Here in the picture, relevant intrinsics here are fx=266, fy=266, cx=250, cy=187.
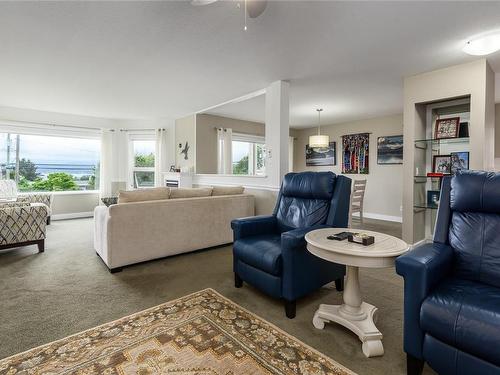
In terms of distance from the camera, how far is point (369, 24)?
233cm

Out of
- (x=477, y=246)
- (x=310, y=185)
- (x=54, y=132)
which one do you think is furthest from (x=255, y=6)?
(x=54, y=132)

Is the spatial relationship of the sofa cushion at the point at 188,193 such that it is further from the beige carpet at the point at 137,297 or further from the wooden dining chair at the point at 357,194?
the wooden dining chair at the point at 357,194

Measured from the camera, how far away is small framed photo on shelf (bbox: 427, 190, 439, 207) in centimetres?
354

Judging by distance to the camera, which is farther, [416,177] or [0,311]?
[416,177]

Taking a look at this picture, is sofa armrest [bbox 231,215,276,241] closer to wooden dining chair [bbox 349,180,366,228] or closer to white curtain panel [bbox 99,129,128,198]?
wooden dining chair [bbox 349,180,366,228]

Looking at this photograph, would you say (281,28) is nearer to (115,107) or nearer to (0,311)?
(0,311)

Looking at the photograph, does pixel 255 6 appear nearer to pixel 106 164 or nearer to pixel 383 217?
pixel 383 217

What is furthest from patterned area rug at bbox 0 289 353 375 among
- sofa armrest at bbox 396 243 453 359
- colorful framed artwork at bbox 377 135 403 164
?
colorful framed artwork at bbox 377 135 403 164

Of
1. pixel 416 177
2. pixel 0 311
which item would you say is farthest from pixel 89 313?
pixel 416 177

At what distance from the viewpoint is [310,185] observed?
2514 millimetres

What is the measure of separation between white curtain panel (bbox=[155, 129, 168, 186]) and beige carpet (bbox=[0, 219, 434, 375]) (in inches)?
129

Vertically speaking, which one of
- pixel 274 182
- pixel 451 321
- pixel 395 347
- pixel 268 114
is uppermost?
pixel 268 114

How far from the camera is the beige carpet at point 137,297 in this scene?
5.49ft

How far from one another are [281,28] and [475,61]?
2.38 metres
